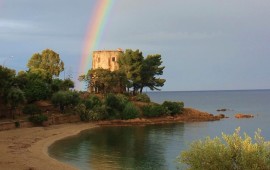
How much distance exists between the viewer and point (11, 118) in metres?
56.8

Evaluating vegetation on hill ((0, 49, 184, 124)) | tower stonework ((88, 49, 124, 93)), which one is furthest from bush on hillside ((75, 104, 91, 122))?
tower stonework ((88, 49, 124, 93))

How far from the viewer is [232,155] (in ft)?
66.6

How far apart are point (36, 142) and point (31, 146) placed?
3.01 metres

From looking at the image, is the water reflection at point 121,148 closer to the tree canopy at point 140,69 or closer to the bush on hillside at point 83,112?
the bush on hillside at point 83,112

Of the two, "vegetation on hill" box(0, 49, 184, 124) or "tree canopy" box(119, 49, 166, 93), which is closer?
"vegetation on hill" box(0, 49, 184, 124)

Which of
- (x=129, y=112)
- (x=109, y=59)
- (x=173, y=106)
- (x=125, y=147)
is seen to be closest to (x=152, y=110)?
(x=129, y=112)

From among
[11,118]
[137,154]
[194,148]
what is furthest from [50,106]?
[194,148]

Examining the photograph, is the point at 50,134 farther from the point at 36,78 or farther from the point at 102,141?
the point at 36,78

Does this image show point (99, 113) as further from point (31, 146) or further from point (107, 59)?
point (107, 59)

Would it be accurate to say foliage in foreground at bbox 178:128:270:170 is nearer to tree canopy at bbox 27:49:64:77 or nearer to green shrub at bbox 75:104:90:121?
green shrub at bbox 75:104:90:121

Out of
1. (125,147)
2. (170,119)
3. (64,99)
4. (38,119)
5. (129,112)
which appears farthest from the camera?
(170,119)

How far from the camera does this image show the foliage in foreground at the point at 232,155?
19.2m

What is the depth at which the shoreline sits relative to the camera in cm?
3228

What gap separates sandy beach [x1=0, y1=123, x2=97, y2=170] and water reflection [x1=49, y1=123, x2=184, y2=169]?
1.63 m
